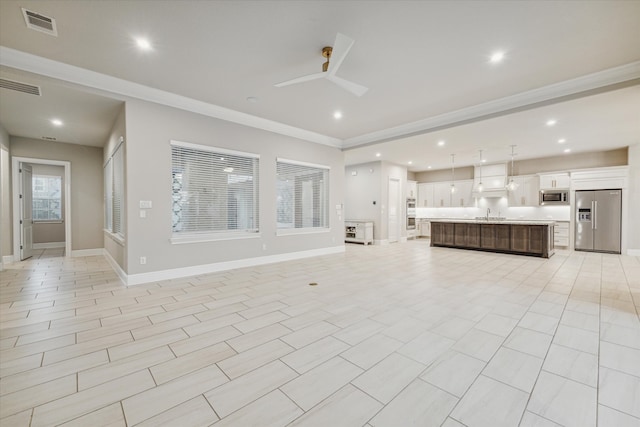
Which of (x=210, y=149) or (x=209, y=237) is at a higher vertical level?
(x=210, y=149)

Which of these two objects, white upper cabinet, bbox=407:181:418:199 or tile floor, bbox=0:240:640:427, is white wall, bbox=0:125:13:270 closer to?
tile floor, bbox=0:240:640:427

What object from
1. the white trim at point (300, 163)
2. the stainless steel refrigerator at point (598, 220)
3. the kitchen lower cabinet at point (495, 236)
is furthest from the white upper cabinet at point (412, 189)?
the white trim at point (300, 163)

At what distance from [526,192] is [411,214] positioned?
383 cm

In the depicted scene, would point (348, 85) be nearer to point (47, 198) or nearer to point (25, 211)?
point (25, 211)

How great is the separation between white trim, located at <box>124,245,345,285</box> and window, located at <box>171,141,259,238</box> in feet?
1.97

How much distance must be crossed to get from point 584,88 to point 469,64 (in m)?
1.93

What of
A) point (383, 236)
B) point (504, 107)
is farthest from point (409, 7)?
point (383, 236)

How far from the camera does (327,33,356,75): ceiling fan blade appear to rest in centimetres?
252

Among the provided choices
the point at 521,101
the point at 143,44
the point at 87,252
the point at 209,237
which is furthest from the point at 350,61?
the point at 87,252

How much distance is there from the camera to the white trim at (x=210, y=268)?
13.5 feet

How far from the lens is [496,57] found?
3.25 m

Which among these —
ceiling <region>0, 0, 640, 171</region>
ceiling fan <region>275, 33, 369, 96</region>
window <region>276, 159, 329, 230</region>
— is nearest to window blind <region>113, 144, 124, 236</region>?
ceiling <region>0, 0, 640, 171</region>

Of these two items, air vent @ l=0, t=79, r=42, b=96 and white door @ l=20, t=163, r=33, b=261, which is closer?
air vent @ l=0, t=79, r=42, b=96

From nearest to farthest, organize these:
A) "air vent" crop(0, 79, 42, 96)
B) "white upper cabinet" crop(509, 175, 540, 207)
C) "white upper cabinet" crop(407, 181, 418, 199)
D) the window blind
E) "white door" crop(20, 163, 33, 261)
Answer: "air vent" crop(0, 79, 42, 96), the window blind, "white door" crop(20, 163, 33, 261), "white upper cabinet" crop(509, 175, 540, 207), "white upper cabinet" crop(407, 181, 418, 199)
